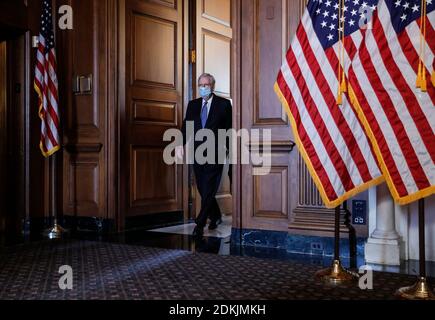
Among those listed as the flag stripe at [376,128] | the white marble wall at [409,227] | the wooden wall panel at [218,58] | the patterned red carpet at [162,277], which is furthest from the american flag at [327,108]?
the wooden wall panel at [218,58]

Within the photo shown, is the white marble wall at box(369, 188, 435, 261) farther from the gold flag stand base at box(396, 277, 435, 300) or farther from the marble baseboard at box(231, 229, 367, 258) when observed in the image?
the gold flag stand base at box(396, 277, 435, 300)

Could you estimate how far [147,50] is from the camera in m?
5.61

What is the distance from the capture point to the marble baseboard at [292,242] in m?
3.96

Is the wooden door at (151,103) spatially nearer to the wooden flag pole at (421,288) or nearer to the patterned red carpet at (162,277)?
the patterned red carpet at (162,277)

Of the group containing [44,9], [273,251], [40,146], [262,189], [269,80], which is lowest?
[273,251]

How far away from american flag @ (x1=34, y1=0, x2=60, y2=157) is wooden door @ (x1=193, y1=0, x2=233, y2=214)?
166 centimetres

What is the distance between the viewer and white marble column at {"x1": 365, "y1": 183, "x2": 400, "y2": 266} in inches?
145

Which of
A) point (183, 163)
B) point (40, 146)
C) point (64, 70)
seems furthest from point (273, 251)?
point (64, 70)

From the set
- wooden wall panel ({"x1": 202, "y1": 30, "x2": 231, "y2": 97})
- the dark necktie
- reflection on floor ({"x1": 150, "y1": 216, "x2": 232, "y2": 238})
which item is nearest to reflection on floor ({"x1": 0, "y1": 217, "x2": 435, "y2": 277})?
reflection on floor ({"x1": 150, "y1": 216, "x2": 232, "y2": 238})

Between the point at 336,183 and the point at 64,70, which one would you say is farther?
the point at 64,70

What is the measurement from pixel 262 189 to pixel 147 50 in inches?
85.5

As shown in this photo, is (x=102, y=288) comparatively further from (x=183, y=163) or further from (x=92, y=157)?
(x=183, y=163)

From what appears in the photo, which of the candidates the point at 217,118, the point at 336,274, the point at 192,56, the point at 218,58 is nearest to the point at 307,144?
the point at 336,274

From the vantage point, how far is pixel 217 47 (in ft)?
21.1
